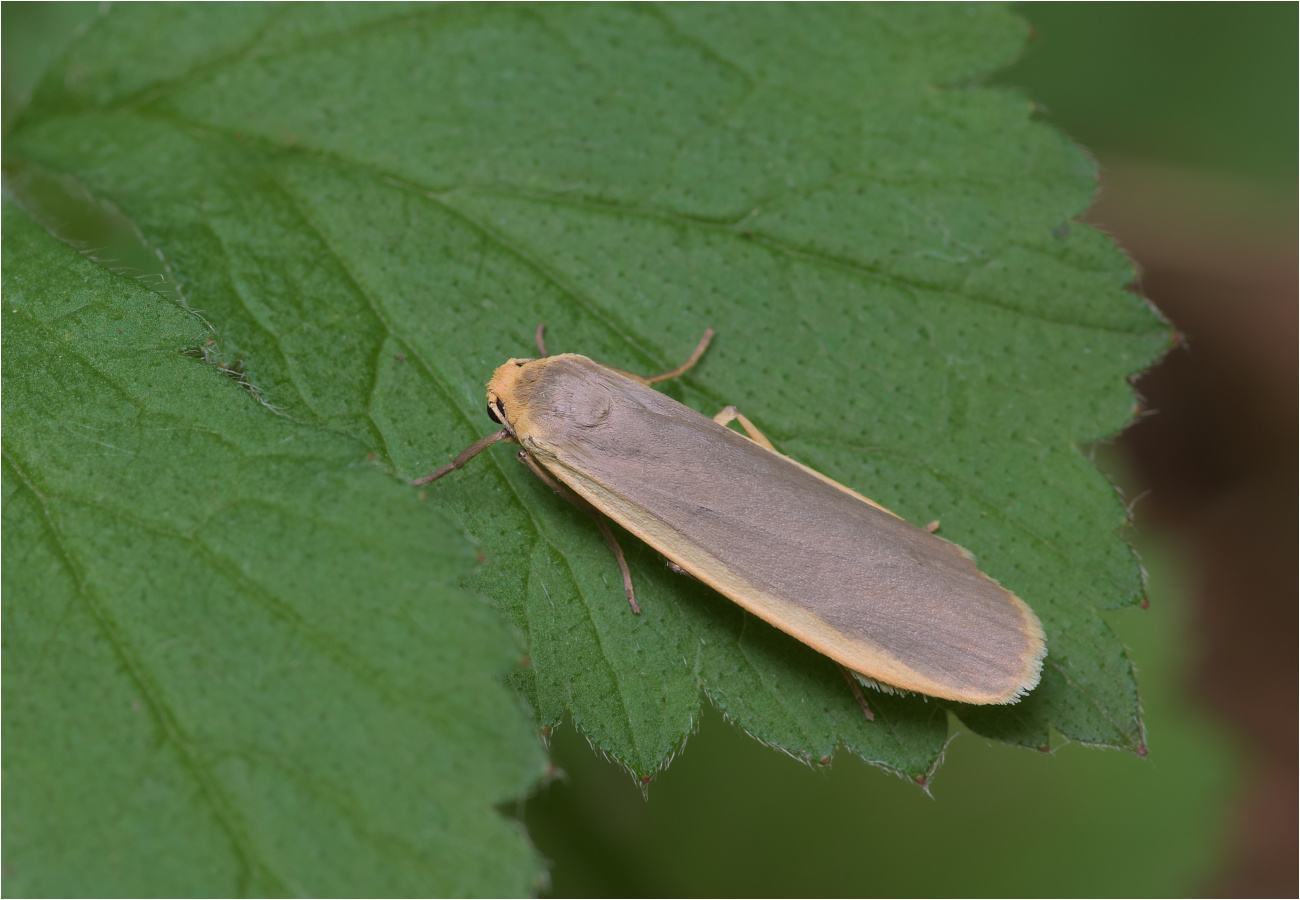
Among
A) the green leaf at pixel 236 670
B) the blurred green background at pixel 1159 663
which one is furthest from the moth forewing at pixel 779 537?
the blurred green background at pixel 1159 663

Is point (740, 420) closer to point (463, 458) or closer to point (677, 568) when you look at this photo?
point (677, 568)

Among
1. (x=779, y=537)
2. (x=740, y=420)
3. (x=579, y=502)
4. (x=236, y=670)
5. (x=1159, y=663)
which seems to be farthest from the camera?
(x=1159, y=663)

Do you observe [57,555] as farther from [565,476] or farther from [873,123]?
[873,123]

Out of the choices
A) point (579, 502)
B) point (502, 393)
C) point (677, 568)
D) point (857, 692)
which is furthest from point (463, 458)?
point (857, 692)

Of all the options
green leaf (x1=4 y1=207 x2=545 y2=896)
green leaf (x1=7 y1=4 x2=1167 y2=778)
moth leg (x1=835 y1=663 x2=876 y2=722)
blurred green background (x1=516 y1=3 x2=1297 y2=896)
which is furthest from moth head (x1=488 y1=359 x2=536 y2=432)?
blurred green background (x1=516 y1=3 x2=1297 y2=896)

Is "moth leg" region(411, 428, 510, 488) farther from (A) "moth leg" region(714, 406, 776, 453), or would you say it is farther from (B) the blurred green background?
(B) the blurred green background

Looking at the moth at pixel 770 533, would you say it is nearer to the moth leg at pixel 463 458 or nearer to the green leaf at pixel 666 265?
the moth leg at pixel 463 458
